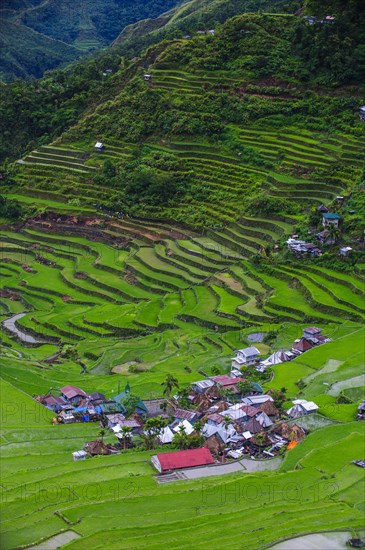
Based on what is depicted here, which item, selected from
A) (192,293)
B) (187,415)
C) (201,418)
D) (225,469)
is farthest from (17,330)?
(225,469)

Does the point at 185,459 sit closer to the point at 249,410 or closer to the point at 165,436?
the point at 165,436

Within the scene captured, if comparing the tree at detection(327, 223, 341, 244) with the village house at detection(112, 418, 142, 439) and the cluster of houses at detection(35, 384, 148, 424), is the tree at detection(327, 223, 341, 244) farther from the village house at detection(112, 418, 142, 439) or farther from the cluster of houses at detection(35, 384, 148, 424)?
the village house at detection(112, 418, 142, 439)

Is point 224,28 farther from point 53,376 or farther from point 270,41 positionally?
point 53,376

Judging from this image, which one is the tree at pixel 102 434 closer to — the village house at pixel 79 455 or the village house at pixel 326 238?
the village house at pixel 79 455

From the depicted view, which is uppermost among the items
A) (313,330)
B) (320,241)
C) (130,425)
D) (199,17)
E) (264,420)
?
(199,17)

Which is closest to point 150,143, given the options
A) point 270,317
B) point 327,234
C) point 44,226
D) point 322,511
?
point 44,226
